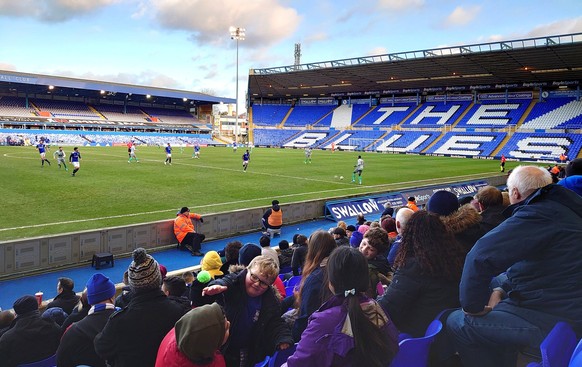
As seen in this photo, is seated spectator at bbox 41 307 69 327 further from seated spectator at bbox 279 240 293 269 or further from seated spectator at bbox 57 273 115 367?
seated spectator at bbox 279 240 293 269

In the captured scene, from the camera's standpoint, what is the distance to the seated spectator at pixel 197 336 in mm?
2477

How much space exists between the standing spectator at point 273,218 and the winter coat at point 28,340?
9071 mm

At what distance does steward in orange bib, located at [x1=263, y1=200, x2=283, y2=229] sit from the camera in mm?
13289

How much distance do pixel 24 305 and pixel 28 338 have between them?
1.16 ft

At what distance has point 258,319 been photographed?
3.71m

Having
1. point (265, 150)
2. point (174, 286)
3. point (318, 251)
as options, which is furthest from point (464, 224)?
point (265, 150)

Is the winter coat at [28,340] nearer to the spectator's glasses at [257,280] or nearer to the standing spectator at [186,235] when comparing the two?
the spectator's glasses at [257,280]

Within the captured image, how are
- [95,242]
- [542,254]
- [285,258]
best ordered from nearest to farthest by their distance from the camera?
1. [542,254]
2. [285,258]
3. [95,242]

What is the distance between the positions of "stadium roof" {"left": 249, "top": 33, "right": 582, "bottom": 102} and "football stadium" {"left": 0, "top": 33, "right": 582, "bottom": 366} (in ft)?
0.87

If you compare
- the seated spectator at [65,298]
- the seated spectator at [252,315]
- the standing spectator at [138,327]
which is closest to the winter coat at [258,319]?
the seated spectator at [252,315]

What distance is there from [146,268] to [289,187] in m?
18.5

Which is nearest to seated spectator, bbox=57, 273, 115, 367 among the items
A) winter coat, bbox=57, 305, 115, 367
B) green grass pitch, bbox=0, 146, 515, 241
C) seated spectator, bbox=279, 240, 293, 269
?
winter coat, bbox=57, 305, 115, 367

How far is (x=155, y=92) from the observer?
72.1m

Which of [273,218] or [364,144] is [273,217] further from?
[364,144]
